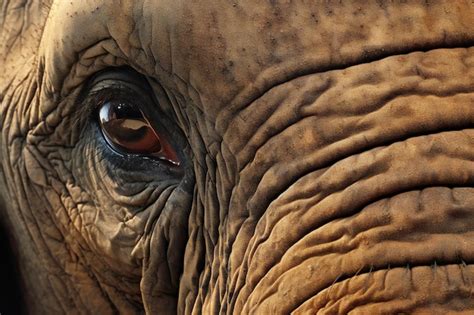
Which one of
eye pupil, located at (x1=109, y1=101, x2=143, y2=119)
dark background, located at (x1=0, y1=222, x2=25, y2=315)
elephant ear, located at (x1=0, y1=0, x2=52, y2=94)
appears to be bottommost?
dark background, located at (x1=0, y1=222, x2=25, y2=315)

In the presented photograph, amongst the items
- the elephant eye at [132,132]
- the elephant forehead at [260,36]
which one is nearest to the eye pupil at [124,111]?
the elephant eye at [132,132]

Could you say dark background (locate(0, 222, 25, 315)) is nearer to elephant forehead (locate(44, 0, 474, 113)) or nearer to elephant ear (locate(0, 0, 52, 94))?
elephant ear (locate(0, 0, 52, 94))

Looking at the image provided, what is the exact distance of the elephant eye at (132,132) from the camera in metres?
2.59

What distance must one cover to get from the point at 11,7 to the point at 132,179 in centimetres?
→ 73

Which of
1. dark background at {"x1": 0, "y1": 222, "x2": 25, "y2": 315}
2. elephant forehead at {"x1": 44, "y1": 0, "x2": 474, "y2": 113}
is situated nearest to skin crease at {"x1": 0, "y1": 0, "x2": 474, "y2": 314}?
elephant forehead at {"x1": 44, "y1": 0, "x2": 474, "y2": 113}

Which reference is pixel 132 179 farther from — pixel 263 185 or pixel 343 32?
pixel 343 32

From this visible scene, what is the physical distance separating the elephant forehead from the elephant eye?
15 centimetres

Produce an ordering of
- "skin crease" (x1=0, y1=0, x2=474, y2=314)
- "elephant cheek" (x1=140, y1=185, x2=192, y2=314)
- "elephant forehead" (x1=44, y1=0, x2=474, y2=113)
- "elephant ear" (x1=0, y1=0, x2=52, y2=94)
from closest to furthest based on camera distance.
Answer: "skin crease" (x1=0, y1=0, x2=474, y2=314) < "elephant forehead" (x1=44, y1=0, x2=474, y2=113) < "elephant cheek" (x1=140, y1=185, x2=192, y2=314) < "elephant ear" (x1=0, y1=0, x2=52, y2=94)

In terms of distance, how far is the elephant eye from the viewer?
259cm

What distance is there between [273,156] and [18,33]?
112 centimetres

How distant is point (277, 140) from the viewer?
2232 mm

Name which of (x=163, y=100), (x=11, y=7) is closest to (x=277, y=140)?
(x=163, y=100)

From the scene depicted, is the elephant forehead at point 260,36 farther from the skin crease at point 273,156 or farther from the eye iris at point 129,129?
the eye iris at point 129,129

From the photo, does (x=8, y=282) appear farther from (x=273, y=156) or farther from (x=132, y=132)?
(x=273, y=156)
